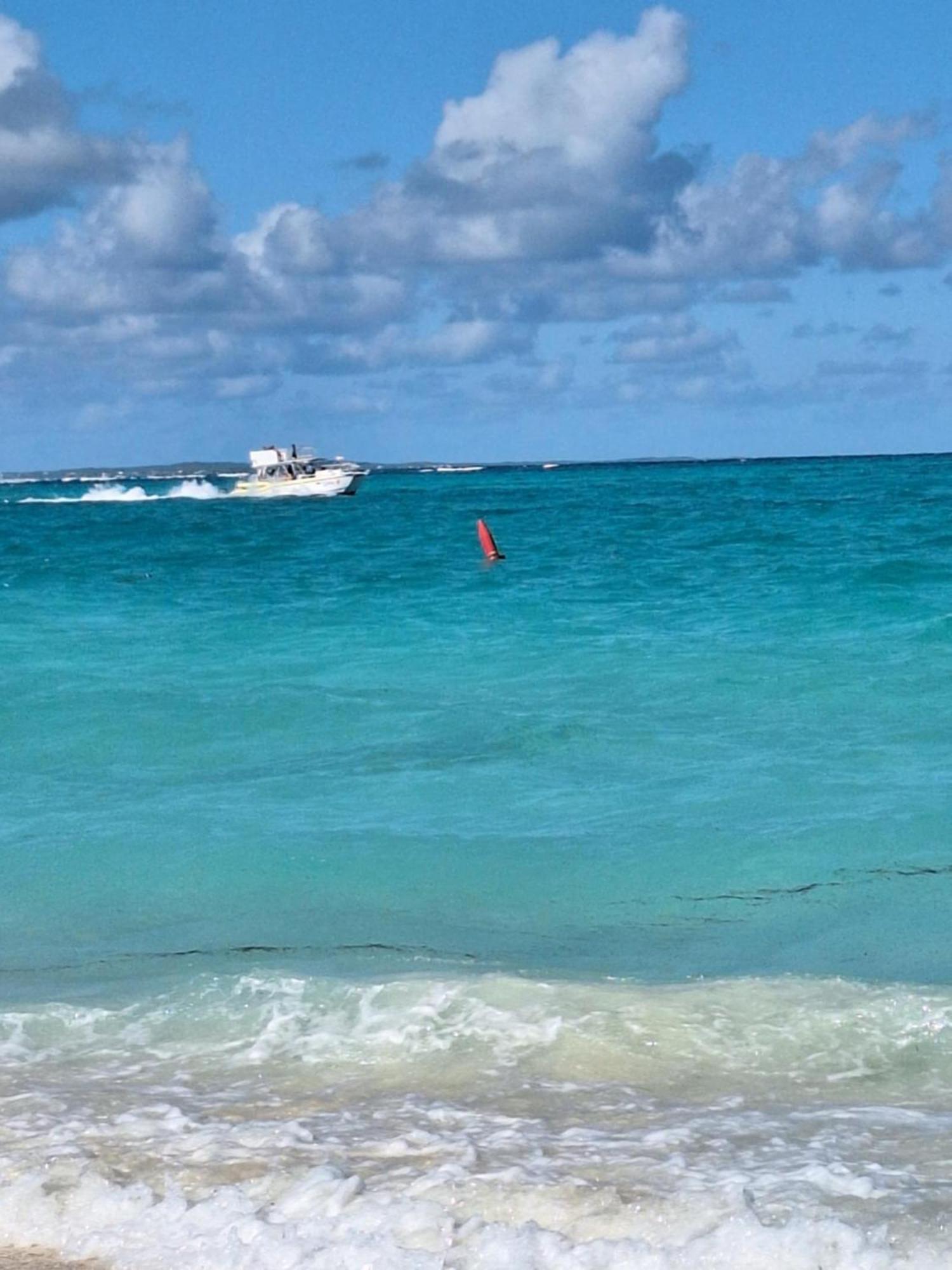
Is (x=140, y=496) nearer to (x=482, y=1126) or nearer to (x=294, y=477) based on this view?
(x=294, y=477)

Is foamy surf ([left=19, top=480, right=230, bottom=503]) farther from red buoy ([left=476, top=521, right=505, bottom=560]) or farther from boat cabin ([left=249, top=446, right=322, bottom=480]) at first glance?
red buoy ([left=476, top=521, right=505, bottom=560])

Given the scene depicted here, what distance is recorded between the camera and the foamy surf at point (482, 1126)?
4402 millimetres

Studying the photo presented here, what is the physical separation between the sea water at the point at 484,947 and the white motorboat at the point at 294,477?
58.4m

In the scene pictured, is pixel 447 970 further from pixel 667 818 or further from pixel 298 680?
pixel 298 680

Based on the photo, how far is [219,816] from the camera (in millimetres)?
10836

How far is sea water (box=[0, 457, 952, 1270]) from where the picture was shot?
15.1 feet

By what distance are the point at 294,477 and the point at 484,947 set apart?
73.1m

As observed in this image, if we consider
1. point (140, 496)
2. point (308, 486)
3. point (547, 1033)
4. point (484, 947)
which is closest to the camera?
point (547, 1033)

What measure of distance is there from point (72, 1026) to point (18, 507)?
103m

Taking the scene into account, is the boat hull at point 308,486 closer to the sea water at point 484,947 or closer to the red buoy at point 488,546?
the red buoy at point 488,546

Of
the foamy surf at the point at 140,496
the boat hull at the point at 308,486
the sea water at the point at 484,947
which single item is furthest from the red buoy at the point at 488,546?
the foamy surf at the point at 140,496

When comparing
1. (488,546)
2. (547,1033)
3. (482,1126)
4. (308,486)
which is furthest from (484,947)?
(308,486)

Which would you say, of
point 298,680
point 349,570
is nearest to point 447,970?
point 298,680

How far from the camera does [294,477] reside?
79688 mm
